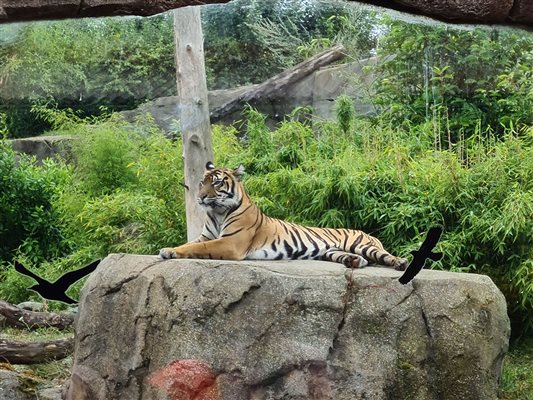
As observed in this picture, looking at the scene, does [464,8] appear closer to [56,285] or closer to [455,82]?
[56,285]

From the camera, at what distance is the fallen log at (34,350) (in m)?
3.01

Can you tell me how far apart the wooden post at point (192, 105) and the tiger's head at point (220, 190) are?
483 mm

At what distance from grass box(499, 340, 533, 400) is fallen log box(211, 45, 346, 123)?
1324mm

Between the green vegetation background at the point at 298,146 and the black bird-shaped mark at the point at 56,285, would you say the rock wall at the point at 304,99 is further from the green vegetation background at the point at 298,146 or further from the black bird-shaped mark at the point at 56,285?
the black bird-shaped mark at the point at 56,285

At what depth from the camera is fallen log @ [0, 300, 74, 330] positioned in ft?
11.2

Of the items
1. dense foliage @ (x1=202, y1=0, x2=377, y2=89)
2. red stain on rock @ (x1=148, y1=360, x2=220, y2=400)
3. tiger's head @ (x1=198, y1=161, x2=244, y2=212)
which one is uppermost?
dense foliage @ (x1=202, y1=0, x2=377, y2=89)

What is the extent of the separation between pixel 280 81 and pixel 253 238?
0.99 m

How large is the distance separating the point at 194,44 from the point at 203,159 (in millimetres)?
439

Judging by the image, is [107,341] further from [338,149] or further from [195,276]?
[338,149]

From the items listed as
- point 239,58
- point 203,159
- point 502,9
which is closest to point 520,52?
point 239,58

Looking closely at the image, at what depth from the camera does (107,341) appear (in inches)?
103

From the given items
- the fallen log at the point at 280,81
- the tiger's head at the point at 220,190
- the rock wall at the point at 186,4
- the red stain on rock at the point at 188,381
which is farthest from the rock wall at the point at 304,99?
the rock wall at the point at 186,4

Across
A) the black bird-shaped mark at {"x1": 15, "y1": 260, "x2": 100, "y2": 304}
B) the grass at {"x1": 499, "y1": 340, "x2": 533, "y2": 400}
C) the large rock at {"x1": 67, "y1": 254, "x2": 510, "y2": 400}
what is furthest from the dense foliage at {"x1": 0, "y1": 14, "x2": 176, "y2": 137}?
the black bird-shaped mark at {"x1": 15, "y1": 260, "x2": 100, "y2": 304}

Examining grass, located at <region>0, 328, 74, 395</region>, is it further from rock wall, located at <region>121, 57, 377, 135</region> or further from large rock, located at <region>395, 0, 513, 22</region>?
large rock, located at <region>395, 0, 513, 22</region>
